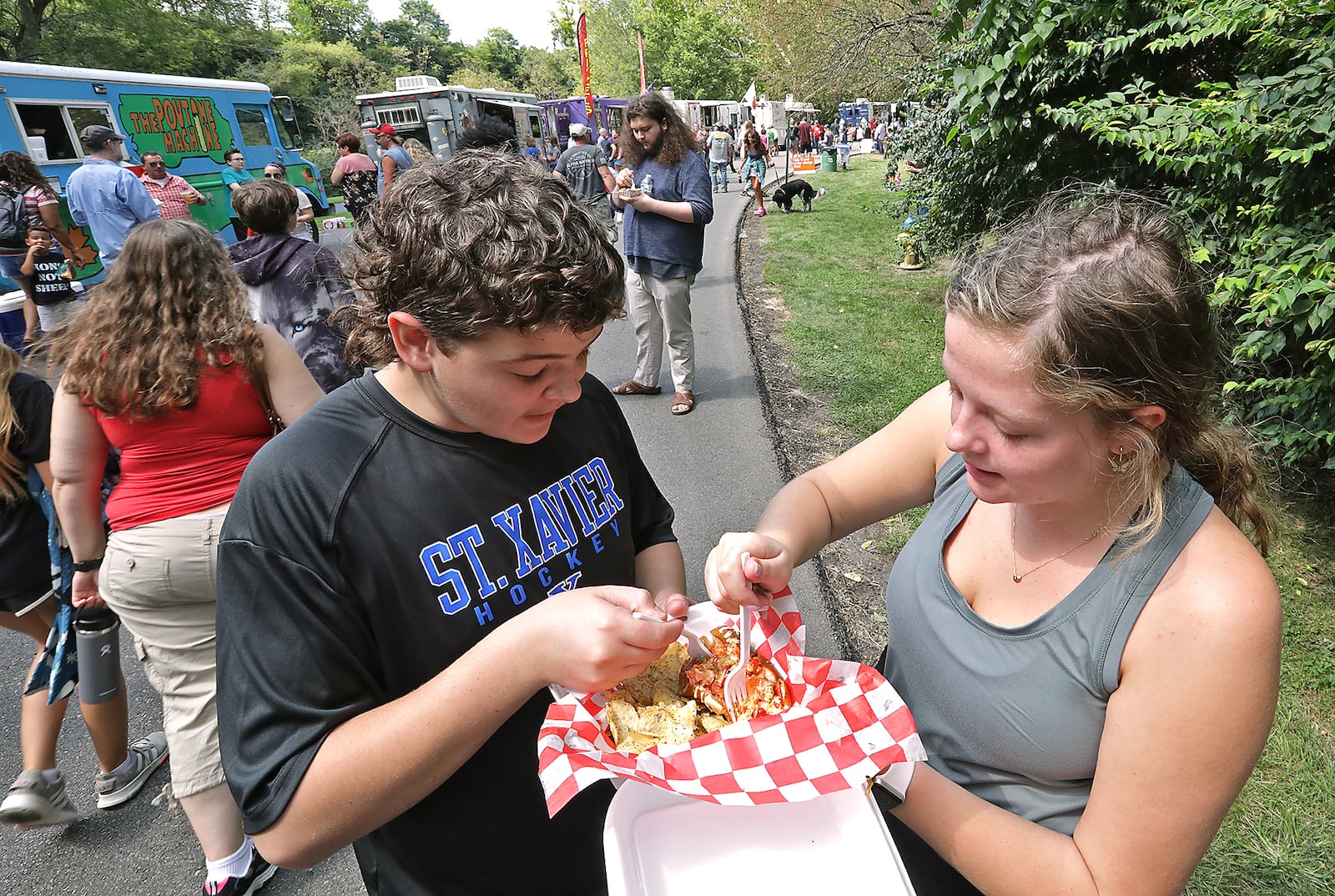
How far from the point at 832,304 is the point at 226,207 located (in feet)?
41.4

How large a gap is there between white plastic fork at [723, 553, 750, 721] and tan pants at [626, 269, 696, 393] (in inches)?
199

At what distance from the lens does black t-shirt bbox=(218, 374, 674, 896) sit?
3.76ft

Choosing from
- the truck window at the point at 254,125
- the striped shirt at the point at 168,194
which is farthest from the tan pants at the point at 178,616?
the truck window at the point at 254,125

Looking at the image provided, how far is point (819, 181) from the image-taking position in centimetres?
2486

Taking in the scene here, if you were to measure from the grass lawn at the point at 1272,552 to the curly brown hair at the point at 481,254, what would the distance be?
8.88 feet

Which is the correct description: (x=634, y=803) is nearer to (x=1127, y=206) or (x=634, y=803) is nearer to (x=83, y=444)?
(x=1127, y=206)

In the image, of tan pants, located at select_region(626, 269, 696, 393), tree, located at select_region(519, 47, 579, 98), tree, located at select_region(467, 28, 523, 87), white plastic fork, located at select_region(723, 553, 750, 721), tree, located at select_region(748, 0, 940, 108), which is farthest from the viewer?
tree, located at select_region(467, 28, 523, 87)

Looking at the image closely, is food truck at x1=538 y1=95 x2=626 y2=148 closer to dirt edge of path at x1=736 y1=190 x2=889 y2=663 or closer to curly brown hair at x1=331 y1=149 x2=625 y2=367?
dirt edge of path at x1=736 y1=190 x2=889 y2=663

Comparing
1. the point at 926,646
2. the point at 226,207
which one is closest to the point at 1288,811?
the point at 926,646

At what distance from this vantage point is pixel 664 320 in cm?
638

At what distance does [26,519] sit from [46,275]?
23.1 ft

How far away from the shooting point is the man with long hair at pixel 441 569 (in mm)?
1133

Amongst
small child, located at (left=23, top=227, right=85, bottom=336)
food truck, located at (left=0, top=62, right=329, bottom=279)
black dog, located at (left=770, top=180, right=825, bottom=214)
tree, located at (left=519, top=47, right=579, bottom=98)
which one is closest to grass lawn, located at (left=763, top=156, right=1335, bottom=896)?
black dog, located at (left=770, top=180, right=825, bottom=214)

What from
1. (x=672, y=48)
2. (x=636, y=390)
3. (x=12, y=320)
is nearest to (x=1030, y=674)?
(x=636, y=390)
